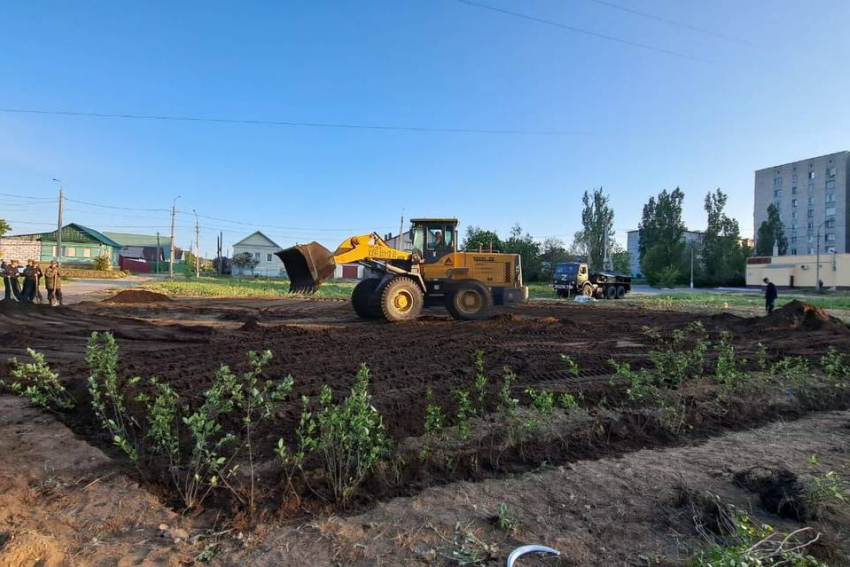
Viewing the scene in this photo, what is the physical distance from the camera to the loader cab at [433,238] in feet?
47.4

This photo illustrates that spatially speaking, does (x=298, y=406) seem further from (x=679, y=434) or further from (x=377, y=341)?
(x=377, y=341)

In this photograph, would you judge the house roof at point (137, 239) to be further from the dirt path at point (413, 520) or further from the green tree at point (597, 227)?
the dirt path at point (413, 520)

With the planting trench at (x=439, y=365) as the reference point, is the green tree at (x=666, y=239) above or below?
above

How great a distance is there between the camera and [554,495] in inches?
132

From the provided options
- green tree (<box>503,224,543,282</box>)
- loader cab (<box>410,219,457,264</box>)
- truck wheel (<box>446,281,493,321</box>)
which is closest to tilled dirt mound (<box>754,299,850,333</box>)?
truck wheel (<box>446,281,493,321</box>)

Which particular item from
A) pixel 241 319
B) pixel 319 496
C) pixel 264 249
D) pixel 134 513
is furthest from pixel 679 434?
pixel 264 249

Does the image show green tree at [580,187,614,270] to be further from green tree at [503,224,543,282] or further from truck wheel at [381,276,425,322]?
truck wheel at [381,276,425,322]

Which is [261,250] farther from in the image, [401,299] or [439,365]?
[439,365]

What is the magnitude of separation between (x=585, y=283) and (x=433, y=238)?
61.7 feet

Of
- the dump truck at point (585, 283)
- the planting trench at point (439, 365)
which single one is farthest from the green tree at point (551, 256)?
the planting trench at point (439, 365)

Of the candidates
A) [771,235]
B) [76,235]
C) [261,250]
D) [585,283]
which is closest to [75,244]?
[76,235]

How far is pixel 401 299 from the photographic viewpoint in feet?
44.4

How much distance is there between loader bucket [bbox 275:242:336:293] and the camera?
13914mm

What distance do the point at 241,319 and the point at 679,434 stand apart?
12758 mm
